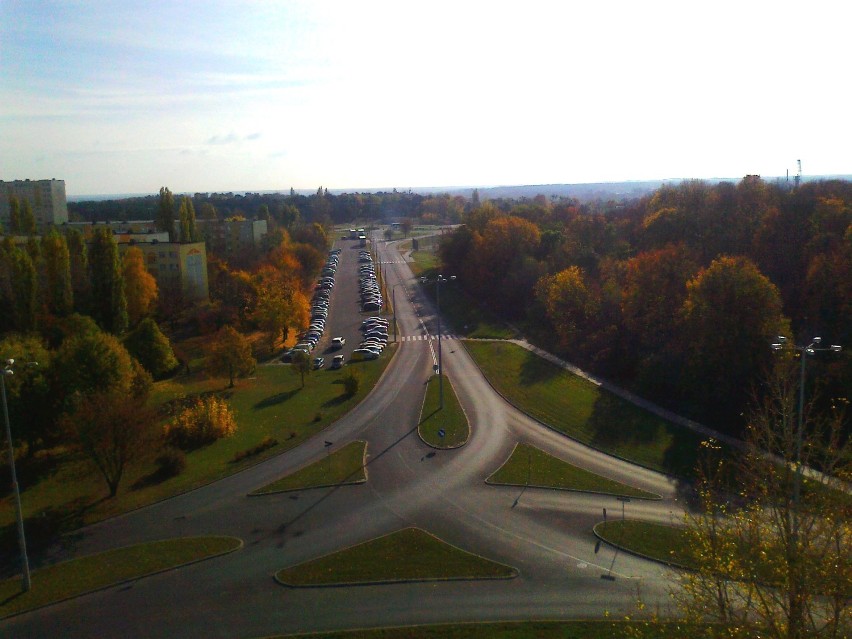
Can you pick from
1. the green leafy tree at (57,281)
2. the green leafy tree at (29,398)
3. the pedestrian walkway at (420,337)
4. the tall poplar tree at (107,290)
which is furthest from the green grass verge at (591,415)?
the green leafy tree at (57,281)

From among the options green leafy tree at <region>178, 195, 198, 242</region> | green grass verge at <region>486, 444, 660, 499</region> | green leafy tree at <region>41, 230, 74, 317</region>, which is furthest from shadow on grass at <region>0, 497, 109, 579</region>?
green leafy tree at <region>178, 195, 198, 242</region>

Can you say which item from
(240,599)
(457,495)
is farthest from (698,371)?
(240,599)

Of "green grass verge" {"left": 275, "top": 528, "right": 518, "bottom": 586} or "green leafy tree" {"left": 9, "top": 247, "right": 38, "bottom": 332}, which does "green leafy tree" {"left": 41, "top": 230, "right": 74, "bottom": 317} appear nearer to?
"green leafy tree" {"left": 9, "top": 247, "right": 38, "bottom": 332}

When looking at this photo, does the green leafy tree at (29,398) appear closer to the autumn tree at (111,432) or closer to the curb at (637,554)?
the autumn tree at (111,432)

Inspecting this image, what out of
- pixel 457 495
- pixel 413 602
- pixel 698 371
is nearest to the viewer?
pixel 413 602

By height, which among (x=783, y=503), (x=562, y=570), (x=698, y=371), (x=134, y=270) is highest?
(x=134, y=270)

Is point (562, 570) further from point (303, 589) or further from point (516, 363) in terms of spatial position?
point (516, 363)
